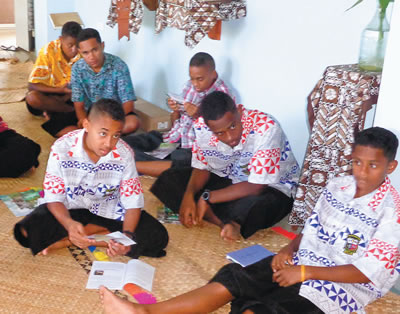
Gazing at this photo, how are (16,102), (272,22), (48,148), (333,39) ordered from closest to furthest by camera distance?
(333,39), (272,22), (48,148), (16,102)

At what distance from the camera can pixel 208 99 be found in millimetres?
2328

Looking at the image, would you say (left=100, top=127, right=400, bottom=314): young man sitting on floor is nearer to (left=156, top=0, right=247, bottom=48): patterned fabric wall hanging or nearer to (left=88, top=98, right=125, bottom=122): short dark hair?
(left=88, top=98, right=125, bottom=122): short dark hair

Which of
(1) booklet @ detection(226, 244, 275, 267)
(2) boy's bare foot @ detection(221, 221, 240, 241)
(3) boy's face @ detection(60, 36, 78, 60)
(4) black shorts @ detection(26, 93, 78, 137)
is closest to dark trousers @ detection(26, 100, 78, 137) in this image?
(4) black shorts @ detection(26, 93, 78, 137)

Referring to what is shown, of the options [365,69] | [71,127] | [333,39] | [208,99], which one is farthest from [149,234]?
[71,127]

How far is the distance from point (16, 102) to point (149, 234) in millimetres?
2566

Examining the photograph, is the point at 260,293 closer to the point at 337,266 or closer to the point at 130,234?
the point at 337,266

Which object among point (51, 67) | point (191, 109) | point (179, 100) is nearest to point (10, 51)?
point (51, 67)

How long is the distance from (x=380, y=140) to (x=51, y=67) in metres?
2.90

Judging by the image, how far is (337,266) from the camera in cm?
181

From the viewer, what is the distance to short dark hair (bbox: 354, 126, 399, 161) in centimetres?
183

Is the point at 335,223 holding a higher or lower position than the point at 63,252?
higher

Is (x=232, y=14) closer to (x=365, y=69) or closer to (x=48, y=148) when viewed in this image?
(x=365, y=69)

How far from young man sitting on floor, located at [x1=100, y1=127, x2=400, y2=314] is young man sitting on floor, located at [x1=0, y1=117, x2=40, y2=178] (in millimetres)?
1451

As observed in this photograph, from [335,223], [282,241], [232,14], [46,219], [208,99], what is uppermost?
[232,14]
